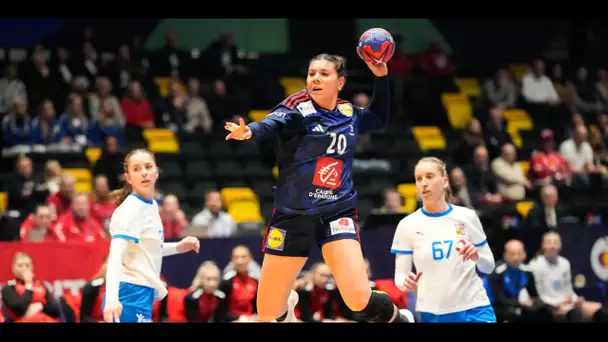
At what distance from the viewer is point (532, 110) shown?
17312mm

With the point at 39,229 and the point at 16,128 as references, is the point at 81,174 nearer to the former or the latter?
the point at 16,128

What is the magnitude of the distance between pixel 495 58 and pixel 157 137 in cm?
743

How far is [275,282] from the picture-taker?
671 cm

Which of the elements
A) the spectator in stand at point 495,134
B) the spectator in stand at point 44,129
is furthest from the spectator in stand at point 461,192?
the spectator in stand at point 44,129

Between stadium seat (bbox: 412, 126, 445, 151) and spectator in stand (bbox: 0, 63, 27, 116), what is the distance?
622cm

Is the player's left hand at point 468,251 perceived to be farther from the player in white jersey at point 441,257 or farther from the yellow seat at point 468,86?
the yellow seat at point 468,86

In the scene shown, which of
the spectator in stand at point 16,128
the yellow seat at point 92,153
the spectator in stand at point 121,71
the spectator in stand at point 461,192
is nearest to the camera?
the spectator in stand at point 461,192

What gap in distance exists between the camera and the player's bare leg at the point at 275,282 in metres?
6.69

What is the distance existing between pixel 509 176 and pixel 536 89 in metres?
3.74

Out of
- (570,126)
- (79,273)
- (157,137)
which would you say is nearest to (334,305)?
(79,273)

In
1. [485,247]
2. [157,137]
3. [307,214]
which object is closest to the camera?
[307,214]

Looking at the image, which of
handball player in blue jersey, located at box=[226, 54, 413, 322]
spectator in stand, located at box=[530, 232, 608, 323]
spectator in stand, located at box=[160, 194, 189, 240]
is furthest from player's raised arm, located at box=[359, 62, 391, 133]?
spectator in stand, located at box=[160, 194, 189, 240]

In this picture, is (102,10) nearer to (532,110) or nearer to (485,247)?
(485,247)

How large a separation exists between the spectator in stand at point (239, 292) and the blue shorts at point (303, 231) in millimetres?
3295
